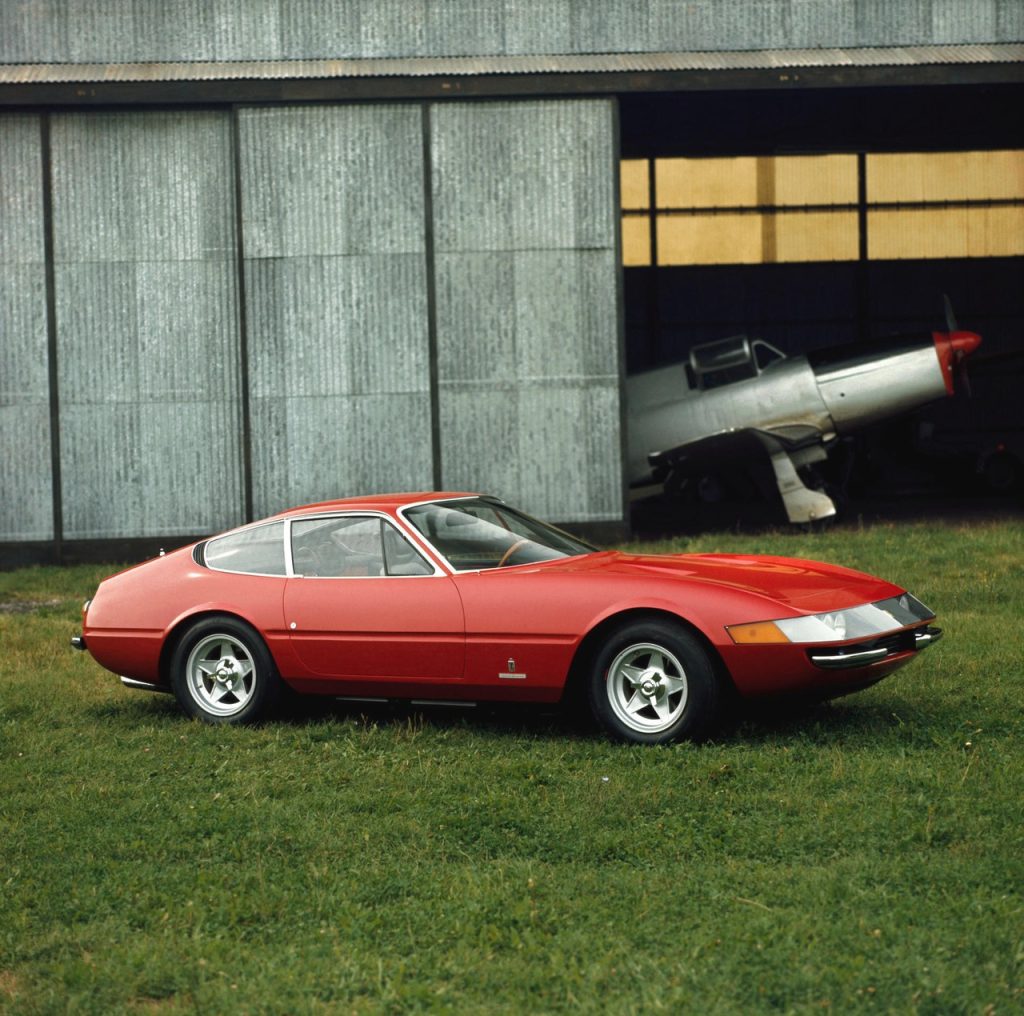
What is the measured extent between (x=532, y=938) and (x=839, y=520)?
51.4ft

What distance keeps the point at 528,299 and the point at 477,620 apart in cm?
1007

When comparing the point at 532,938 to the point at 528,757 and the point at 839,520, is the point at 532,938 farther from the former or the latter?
the point at 839,520

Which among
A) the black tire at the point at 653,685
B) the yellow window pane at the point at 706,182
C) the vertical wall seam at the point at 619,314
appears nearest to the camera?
the black tire at the point at 653,685

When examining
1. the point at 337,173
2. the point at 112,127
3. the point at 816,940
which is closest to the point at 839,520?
the point at 337,173

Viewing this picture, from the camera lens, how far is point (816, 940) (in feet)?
12.9

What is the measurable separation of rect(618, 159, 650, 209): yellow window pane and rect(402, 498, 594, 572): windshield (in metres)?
25.6

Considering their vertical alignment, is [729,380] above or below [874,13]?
below

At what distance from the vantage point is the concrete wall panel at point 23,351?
632 inches

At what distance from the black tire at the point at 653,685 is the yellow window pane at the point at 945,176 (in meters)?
28.3

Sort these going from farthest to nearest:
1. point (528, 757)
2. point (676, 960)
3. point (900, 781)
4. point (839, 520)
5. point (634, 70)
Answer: point (839, 520) < point (634, 70) < point (528, 757) < point (900, 781) < point (676, 960)

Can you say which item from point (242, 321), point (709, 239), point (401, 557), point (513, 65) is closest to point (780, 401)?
point (513, 65)

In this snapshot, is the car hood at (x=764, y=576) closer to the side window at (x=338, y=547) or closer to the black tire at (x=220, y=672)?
the side window at (x=338, y=547)

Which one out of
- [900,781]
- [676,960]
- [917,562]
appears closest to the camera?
[676,960]

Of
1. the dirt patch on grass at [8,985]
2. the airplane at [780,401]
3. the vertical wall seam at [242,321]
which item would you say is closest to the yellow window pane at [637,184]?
the airplane at [780,401]
